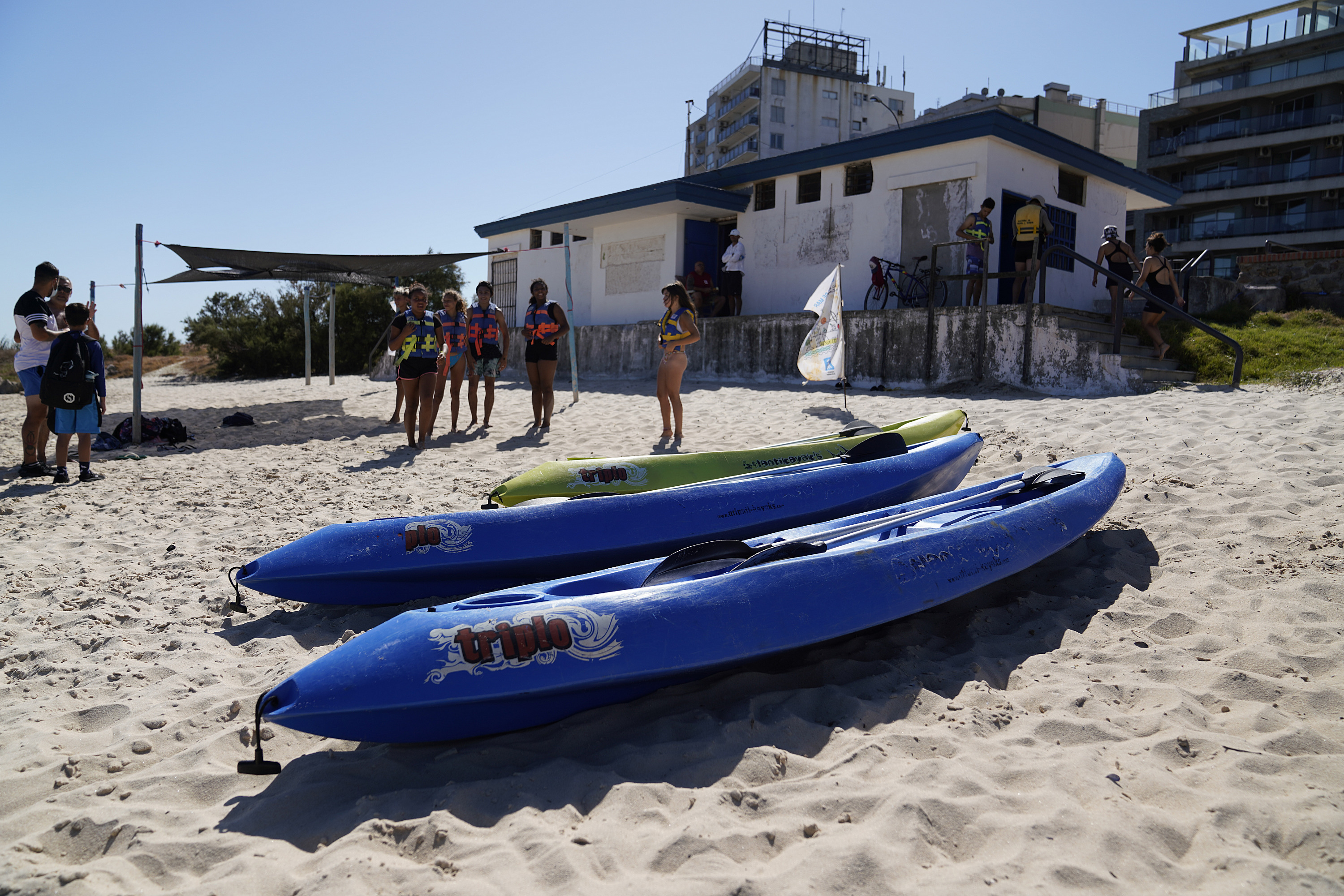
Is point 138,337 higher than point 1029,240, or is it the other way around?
point 1029,240

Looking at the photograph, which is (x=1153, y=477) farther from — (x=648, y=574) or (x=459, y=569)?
(x=459, y=569)

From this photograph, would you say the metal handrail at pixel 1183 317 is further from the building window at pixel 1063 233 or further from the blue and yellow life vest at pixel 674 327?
the blue and yellow life vest at pixel 674 327

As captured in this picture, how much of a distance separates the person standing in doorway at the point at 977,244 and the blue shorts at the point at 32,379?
32.1ft

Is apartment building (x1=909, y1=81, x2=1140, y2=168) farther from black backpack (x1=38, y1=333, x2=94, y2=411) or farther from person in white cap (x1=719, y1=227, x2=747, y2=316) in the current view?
black backpack (x1=38, y1=333, x2=94, y2=411)

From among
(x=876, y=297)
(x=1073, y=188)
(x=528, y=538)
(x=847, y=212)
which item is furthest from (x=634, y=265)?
A: (x=528, y=538)

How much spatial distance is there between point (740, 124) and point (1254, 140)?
24.1 meters

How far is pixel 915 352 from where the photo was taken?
1005 centimetres

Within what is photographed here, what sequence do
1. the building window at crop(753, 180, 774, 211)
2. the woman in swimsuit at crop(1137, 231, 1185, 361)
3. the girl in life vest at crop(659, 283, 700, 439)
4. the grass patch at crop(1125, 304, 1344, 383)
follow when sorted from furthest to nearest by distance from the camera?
the building window at crop(753, 180, 774, 211)
the woman in swimsuit at crop(1137, 231, 1185, 361)
the grass patch at crop(1125, 304, 1344, 383)
the girl in life vest at crop(659, 283, 700, 439)

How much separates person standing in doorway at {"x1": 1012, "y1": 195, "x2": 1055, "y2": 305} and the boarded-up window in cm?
675

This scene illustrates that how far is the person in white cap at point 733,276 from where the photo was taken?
13.5 metres

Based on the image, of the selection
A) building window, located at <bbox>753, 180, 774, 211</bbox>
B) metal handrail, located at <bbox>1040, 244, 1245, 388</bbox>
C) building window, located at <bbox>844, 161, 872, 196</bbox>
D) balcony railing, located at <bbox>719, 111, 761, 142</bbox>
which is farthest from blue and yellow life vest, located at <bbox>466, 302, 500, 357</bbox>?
balcony railing, located at <bbox>719, 111, 761, 142</bbox>

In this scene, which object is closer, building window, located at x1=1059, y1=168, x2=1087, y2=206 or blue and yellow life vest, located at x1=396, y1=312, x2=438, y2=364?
blue and yellow life vest, located at x1=396, y1=312, x2=438, y2=364

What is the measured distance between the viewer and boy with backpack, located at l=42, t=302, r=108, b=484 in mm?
5820

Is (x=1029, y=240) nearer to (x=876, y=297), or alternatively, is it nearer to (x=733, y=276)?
(x=876, y=297)
